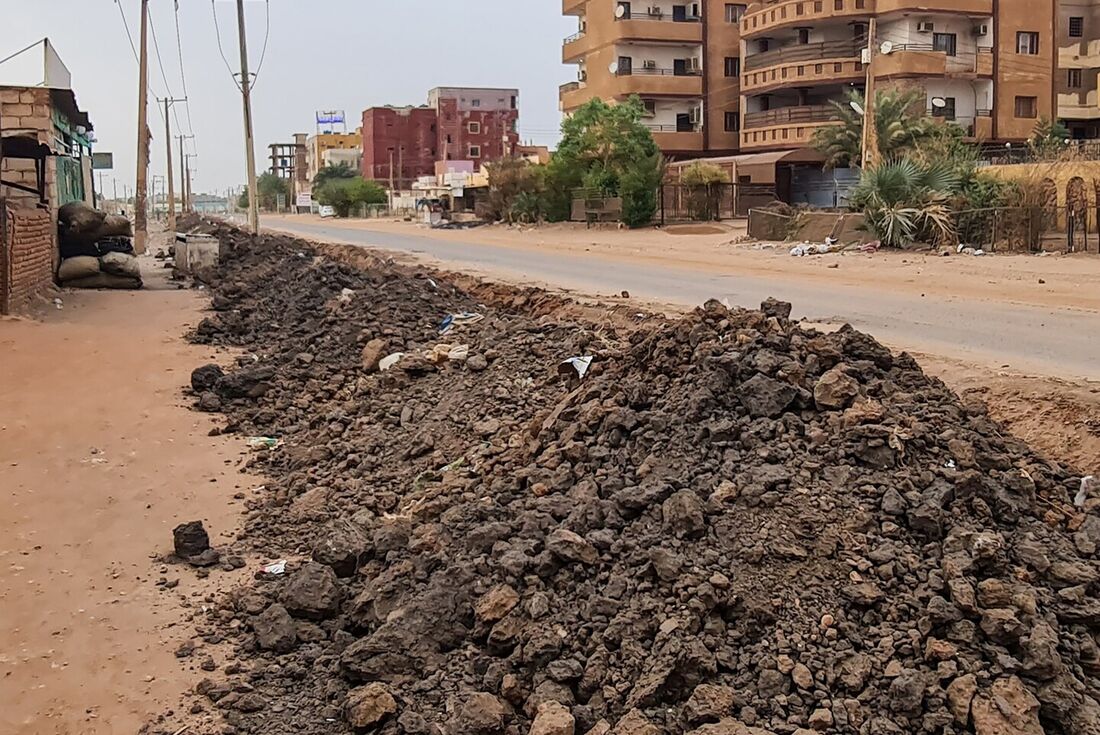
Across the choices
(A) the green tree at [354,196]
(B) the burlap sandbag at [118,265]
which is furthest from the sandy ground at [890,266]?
(A) the green tree at [354,196]

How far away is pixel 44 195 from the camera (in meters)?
20.2

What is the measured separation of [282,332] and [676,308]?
5301 millimetres

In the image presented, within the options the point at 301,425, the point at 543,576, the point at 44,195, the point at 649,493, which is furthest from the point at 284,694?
the point at 44,195

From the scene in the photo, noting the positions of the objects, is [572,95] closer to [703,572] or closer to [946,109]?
[946,109]

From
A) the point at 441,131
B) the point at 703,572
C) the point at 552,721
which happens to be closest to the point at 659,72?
the point at 441,131

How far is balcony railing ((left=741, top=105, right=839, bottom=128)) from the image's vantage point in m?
44.1

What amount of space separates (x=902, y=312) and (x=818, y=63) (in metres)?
34.7

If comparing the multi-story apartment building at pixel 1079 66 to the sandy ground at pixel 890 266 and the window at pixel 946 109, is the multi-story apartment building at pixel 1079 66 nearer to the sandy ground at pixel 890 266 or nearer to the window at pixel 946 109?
the window at pixel 946 109

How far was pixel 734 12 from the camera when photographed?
168 feet

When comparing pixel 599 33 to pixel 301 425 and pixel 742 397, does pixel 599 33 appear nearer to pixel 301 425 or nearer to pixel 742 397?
pixel 301 425

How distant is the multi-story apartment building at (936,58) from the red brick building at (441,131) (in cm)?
4868

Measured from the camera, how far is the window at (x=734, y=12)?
167ft

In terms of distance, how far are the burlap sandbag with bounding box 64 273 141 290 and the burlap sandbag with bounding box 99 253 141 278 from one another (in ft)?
0.26

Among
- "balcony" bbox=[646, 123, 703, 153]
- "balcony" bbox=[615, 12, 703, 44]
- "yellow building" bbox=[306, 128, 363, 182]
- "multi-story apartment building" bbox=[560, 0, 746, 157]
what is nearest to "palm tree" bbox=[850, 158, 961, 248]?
"balcony" bbox=[646, 123, 703, 153]
